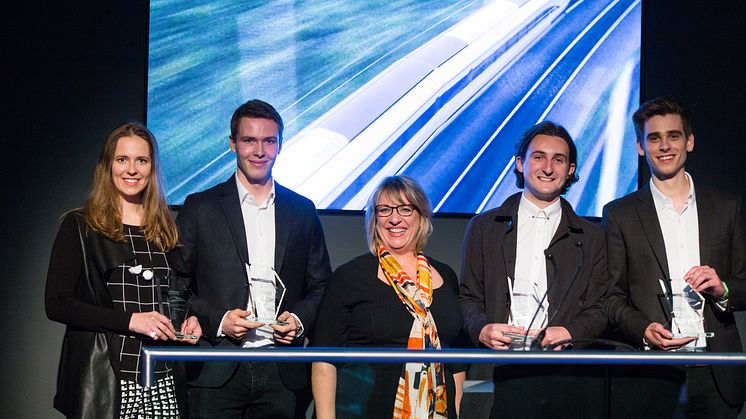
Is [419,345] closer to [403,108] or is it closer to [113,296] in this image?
[113,296]

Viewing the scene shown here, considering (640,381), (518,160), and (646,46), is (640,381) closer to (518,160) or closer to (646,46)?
(518,160)

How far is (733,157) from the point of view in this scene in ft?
14.7

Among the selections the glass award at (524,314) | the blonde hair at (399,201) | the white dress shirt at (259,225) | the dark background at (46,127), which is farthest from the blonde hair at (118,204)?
the glass award at (524,314)

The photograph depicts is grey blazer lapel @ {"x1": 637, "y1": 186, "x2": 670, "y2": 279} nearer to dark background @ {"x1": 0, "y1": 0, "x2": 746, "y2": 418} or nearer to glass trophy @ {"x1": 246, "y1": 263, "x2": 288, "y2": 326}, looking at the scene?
glass trophy @ {"x1": 246, "y1": 263, "x2": 288, "y2": 326}

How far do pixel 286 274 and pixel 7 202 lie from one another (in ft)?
5.16

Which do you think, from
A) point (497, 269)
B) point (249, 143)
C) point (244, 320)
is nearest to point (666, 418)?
point (497, 269)

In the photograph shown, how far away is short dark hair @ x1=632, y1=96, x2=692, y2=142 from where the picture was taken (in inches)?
129

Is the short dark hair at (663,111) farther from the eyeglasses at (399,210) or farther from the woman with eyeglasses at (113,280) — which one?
the woman with eyeglasses at (113,280)

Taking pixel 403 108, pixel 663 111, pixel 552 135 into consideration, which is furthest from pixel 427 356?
pixel 403 108

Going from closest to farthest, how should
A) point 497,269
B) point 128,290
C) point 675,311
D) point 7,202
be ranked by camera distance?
1. point 675,311
2. point 128,290
3. point 497,269
4. point 7,202

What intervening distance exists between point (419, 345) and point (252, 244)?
872 mm

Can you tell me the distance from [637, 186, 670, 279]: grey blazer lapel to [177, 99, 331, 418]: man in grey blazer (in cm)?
125

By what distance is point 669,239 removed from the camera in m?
3.21

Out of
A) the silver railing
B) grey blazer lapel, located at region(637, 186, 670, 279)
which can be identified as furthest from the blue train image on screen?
the silver railing
